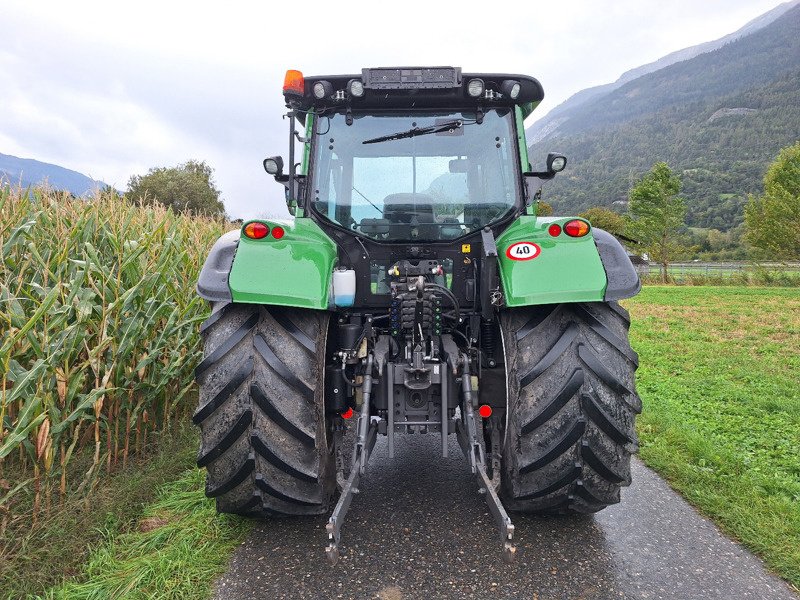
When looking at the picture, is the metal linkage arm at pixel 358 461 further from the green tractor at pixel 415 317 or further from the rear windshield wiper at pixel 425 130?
the rear windshield wiper at pixel 425 130

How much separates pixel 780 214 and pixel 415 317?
1002 inches

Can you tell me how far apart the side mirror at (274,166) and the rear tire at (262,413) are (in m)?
1.14

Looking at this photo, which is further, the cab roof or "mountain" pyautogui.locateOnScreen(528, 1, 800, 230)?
"mountain" pyautogui.locateOnScreen(528, 1, 800, 230)

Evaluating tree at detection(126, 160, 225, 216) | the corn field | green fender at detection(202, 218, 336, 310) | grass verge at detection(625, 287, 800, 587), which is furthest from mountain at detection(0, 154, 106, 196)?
tree at detection(126, 160, 225, 216)

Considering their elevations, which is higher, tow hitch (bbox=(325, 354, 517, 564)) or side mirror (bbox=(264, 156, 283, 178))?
side mirror (bbox=(264, 156, 283, 178))

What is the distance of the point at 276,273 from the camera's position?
2.20 metres

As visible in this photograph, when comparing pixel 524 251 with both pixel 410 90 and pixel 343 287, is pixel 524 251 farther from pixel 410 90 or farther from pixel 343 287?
pixel 410 90

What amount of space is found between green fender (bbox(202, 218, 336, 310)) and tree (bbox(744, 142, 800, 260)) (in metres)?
25.5

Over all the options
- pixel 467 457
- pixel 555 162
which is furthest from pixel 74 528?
pixel 555 162

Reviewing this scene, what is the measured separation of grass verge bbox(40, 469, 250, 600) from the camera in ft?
6.59

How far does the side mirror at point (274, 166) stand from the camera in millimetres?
3070

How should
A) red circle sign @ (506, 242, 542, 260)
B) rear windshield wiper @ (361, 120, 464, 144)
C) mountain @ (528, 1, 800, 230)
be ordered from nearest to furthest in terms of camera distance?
red circle sign @ (506, 242, 542, 260) < rear windshield wiper @ (361, 120, 464, 144) < mountain @ (528, 1, 800, 230)

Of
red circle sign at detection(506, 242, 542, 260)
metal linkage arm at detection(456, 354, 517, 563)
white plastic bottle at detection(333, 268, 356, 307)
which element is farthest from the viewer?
white plastic bottle at detection(333, 268, 356, 307)

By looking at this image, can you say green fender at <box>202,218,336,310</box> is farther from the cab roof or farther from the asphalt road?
the asphalt road
